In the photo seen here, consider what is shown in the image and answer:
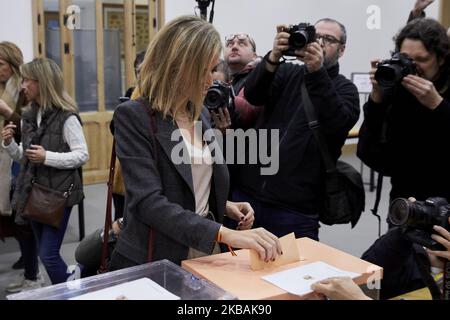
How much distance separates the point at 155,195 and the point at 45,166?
1.64 metres

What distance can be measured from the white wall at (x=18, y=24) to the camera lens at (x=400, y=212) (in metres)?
4.36

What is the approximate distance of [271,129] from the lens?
2.16 meters

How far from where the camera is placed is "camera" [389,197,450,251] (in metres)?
1.35

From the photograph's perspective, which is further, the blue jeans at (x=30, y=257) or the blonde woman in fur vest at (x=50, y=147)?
the blue jeans at (x=30, y=257)

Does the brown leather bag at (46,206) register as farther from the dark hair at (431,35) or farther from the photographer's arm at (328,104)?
the dark hair at (431,35)

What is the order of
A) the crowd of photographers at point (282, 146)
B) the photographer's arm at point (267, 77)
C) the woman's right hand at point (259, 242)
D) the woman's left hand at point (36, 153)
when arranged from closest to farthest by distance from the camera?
the woman's right hand at point (259, 242)
the crowd of photographers at point (282, 146)
the photographer's arm at point (267, 77)
the woman's left hand at point (36, 153)

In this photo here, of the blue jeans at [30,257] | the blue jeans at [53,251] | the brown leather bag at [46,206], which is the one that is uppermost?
the brown leather bag at [46,206]

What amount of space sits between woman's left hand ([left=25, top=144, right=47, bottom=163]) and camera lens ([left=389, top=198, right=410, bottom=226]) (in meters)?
1.84

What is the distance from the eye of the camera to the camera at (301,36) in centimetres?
201

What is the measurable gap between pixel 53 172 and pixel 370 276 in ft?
6.60

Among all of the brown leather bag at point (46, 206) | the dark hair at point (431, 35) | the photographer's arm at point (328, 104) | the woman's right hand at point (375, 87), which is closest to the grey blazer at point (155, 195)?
the photographer's arm at point (328, 104)

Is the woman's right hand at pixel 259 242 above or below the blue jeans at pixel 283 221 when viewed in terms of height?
above

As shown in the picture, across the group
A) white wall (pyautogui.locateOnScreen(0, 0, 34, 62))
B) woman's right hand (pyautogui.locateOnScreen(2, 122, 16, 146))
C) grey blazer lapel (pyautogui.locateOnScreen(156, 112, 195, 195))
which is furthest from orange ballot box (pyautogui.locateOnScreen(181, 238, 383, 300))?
white wall (pyautogui.locateOnScreen(0, 0, 34, 62))
